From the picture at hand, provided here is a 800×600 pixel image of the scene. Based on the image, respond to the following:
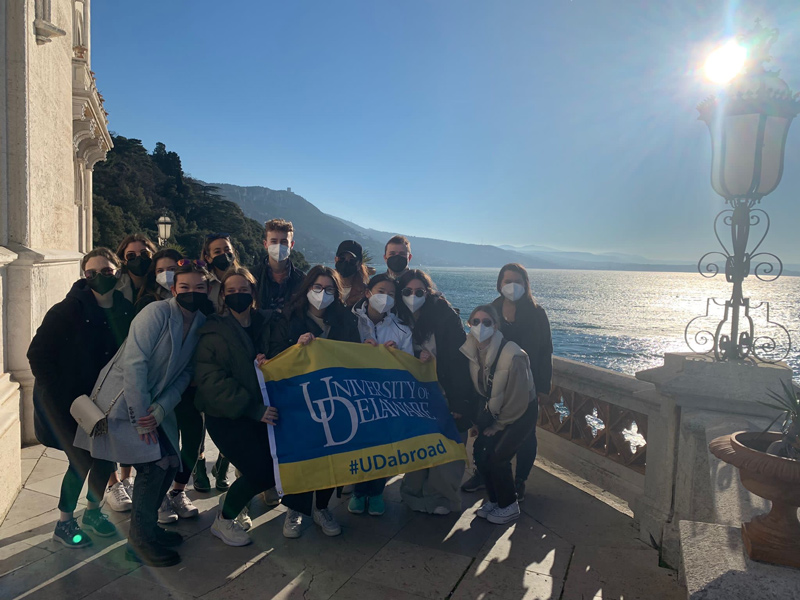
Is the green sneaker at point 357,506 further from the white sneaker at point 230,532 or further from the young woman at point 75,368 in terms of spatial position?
the young woman at point 75,368

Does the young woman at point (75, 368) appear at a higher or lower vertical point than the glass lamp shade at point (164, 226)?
lower

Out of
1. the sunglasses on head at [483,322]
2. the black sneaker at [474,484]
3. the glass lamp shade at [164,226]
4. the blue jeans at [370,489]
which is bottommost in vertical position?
the black sneaker at [474,484]

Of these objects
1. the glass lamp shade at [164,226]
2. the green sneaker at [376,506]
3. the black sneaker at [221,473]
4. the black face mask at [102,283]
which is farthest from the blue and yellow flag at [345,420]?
the glass lamp shade at [164,226]

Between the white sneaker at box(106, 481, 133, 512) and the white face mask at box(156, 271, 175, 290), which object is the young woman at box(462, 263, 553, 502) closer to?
the white face mask at box(156, 271, 175, 290)

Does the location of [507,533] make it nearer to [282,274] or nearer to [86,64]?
[282,274]

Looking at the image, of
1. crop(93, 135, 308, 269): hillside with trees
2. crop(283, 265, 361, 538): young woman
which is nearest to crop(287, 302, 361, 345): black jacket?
crop(283, 265, 361, 538): young woman

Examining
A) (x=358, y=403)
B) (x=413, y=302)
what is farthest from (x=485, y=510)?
(x=413, y=302)

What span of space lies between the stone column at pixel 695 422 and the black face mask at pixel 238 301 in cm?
321

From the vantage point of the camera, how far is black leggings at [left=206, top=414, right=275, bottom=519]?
3803 millimetres

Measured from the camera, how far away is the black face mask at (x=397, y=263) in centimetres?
509

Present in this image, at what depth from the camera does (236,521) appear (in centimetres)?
387

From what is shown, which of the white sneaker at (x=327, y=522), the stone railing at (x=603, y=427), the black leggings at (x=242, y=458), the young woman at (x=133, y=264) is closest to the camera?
the black leggings at (x=242, y=458)

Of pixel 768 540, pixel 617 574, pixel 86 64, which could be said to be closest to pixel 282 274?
pixel 617 574

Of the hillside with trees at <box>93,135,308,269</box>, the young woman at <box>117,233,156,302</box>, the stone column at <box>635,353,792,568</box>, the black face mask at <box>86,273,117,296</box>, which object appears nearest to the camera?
the stone column at <box>635,353,792,568</box>
